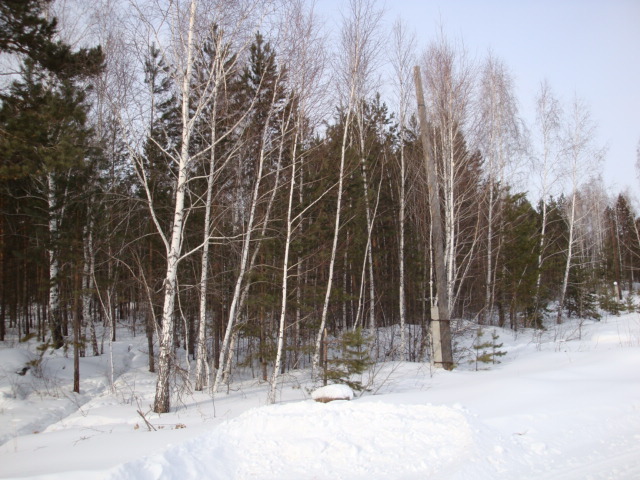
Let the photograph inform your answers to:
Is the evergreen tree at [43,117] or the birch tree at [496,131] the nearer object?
the evergreen tree at [43,117]

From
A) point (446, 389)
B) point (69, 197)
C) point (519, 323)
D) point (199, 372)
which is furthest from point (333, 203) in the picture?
point (519, 323)

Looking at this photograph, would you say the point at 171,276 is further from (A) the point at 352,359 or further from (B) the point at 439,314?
(B) the point at 439,314

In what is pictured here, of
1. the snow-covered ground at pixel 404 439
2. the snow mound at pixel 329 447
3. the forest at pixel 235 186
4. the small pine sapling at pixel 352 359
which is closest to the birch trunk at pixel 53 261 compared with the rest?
the forest at pixel 235 186

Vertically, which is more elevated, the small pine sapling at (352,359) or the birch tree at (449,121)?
the birch tree at (449,121)

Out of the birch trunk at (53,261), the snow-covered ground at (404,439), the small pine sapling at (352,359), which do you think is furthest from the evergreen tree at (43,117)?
the small pine sapling at (352,359)

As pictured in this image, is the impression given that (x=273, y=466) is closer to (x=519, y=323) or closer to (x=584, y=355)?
(x=584, y=355)

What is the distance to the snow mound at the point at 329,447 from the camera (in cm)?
360

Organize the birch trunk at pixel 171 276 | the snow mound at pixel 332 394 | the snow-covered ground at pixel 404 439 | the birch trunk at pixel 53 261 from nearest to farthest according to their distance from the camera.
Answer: the snow-covered ground at pixel 404 439 → the snow mound at pixel 332 394 → the birch trunk at pixel 171 276 → the birch trunk at pixel 53 261

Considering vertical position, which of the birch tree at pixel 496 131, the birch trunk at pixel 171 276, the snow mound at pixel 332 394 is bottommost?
the snow mound at pixel 332 394

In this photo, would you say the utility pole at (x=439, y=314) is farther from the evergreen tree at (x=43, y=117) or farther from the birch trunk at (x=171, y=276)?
the evergreen tree at (x=43, y=117)

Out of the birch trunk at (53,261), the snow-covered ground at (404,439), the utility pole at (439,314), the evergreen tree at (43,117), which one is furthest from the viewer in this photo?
the birch trunk at (53,261)

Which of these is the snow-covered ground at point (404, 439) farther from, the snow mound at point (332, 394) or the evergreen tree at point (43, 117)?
the evergreen tree at point (43, 117)

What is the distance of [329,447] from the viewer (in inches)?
161

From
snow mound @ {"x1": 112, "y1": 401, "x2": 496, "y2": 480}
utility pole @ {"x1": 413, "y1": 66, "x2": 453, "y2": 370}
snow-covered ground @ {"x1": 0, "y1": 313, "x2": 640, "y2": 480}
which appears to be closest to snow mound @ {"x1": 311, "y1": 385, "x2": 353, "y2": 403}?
snow-covered ground @ {"x1": 0, "y1": 313, "x2": 640, "y2": 480}
